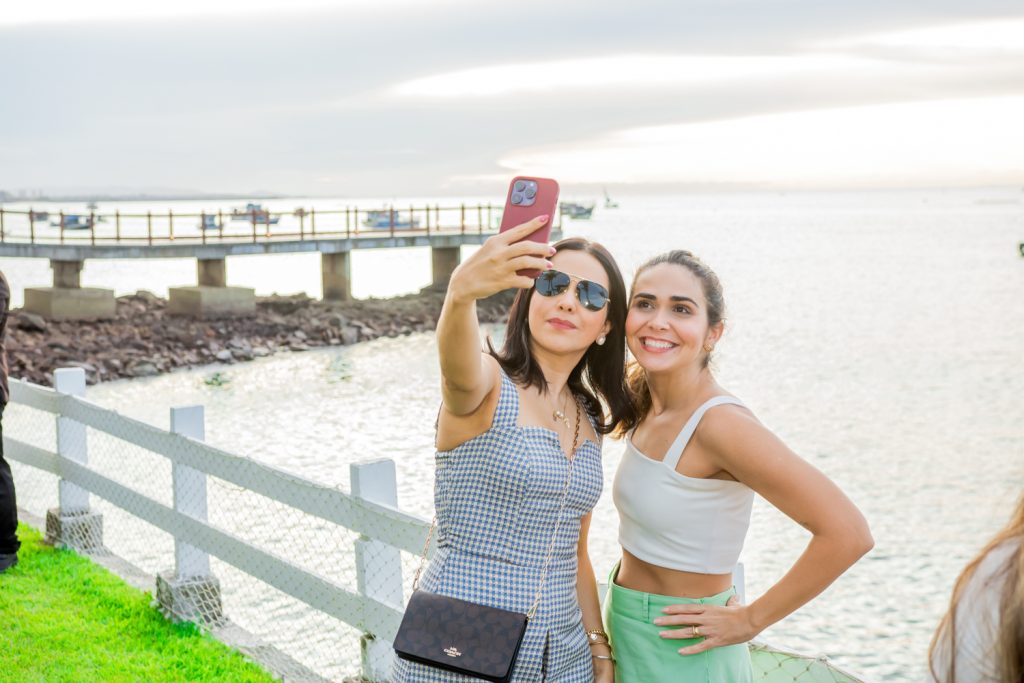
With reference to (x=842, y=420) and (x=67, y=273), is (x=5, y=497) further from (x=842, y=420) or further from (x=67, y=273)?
(x=67, y=273)

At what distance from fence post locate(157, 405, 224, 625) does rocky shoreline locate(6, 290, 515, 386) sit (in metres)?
19.2

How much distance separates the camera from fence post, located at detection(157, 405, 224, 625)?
583cm

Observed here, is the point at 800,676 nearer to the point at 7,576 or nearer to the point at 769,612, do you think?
the point at 769,612

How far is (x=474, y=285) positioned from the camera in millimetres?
2363

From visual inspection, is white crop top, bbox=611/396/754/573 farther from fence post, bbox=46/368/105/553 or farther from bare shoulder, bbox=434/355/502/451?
fence post, bbox=46/368/105/553

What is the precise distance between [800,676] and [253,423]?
63.1 ft

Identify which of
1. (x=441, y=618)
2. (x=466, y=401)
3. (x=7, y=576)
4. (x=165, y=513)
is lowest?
(x=7, y=576)

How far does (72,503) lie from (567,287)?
18.3 feet

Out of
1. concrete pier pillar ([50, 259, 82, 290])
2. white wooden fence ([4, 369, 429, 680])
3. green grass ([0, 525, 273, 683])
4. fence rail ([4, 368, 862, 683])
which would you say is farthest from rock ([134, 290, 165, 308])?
green grass ([0, 525, 273, 683])

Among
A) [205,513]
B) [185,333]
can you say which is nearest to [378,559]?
[205,513]

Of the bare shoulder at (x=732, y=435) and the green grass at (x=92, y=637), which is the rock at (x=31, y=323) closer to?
the green grass at (x=92, y=637)

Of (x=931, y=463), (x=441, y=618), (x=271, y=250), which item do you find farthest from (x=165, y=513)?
(x=271, y=250)

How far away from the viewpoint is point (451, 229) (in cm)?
4572

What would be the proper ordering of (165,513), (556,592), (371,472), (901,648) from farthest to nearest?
(901,648) < (165,513) < (371,472) < (556,592)
